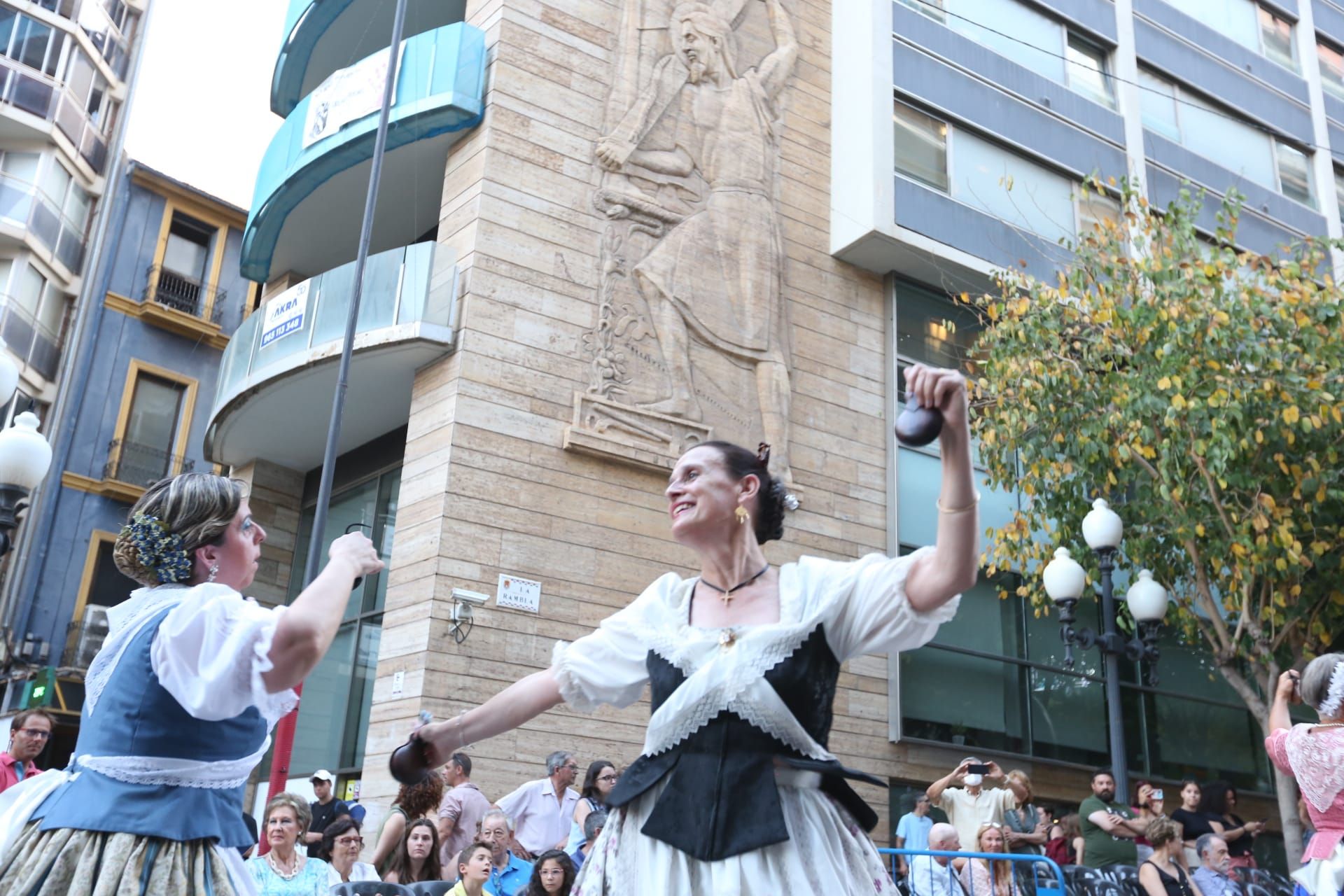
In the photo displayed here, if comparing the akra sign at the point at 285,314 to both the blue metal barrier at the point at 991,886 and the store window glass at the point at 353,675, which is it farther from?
the blue metal barrier at the point at 991,886

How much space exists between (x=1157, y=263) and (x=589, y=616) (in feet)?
25.4

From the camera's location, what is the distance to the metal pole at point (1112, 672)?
1173 centimetres

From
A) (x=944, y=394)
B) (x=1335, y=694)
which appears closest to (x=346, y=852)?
(x=1335, y=694)

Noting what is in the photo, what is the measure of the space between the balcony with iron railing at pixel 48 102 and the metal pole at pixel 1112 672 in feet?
83.5

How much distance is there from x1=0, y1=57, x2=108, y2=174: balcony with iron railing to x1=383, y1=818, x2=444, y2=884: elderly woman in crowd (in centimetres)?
2466

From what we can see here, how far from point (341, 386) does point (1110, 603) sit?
8274 millimetres

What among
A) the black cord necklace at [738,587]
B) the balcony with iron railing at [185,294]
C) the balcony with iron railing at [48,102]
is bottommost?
the black cord necklace at [738,587]

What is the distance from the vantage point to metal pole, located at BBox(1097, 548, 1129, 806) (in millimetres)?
11734

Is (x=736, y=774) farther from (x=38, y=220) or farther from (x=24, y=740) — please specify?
(x=38, y=220)

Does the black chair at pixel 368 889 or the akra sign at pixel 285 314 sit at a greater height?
the akra sign at pixel 285 314

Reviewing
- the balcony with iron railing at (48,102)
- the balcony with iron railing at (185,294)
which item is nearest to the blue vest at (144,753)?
the balcony with iron railing at (48,102)

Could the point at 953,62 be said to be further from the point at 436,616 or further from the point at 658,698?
the point at 658,698

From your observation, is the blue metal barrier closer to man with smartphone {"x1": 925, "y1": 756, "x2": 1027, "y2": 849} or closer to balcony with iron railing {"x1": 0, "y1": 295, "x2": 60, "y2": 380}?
man with smartphone {"x1": 925, "y1": 756, "x2": 1027, "y2": 849}

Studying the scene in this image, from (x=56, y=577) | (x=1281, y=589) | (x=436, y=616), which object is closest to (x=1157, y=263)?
(x=1281, y=589)
